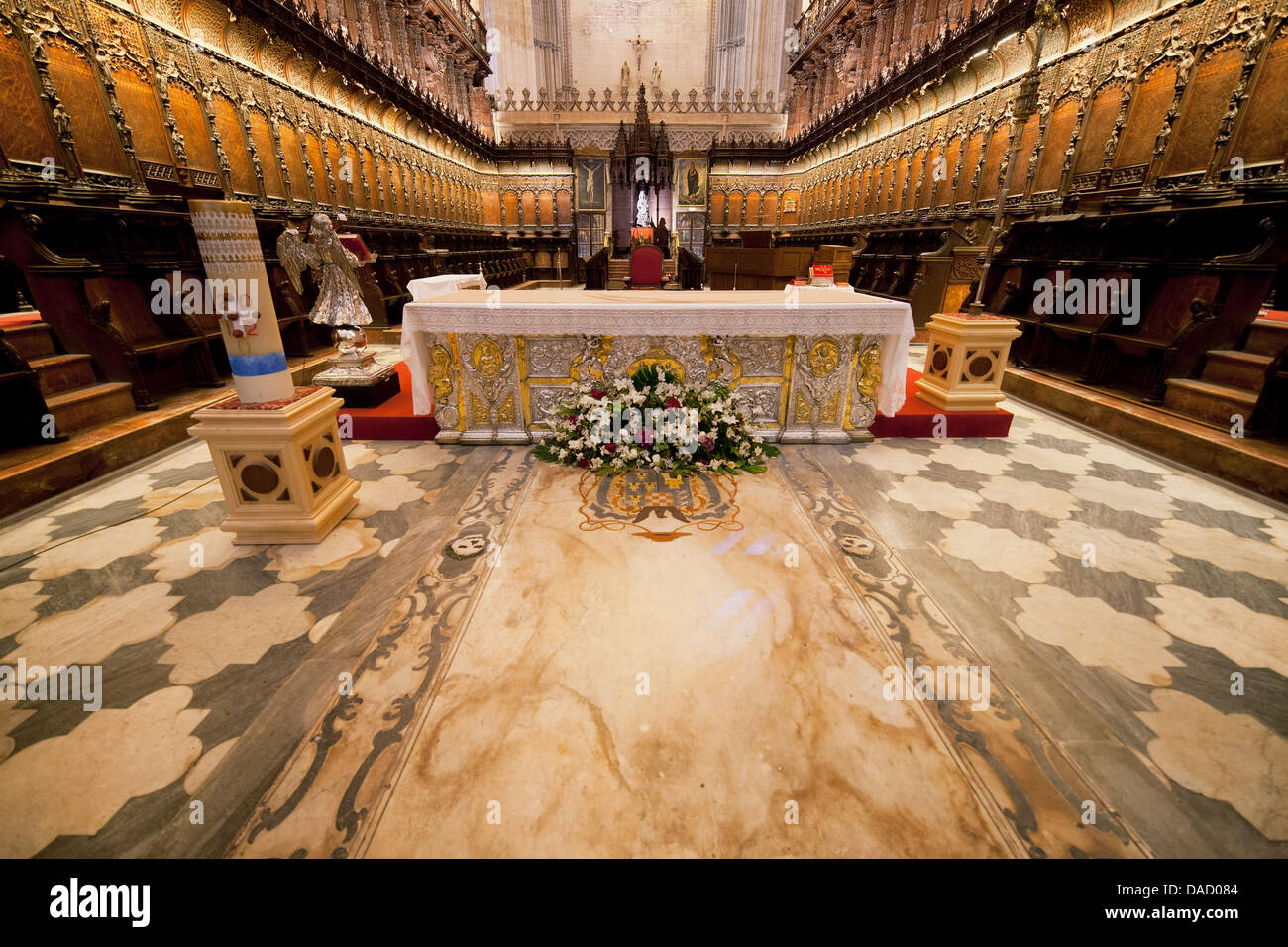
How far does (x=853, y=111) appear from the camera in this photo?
14430mm

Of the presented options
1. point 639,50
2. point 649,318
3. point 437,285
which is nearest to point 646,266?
point 437,285

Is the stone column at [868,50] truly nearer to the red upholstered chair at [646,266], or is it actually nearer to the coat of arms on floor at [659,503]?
the red upholstered chair at [646,266]

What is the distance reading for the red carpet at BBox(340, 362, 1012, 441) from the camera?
4652mm

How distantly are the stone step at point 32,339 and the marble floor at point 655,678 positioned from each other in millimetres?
1835

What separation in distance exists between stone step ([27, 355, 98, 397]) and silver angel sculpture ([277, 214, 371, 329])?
1884mm

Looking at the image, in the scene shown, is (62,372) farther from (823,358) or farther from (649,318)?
(823,358)

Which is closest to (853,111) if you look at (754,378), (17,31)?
(754,378)

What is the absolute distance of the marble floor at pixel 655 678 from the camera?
1546 mm

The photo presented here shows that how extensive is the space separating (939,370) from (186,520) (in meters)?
6.56

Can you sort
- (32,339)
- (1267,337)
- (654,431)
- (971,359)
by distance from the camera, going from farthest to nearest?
(971,359)
(1267,337)
(32,339)
(654,431)

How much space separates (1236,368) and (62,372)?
10275 millimetres

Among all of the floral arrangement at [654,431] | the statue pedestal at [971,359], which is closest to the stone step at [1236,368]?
the statue pedestal at [971,359]

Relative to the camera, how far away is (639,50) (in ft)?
77.8
